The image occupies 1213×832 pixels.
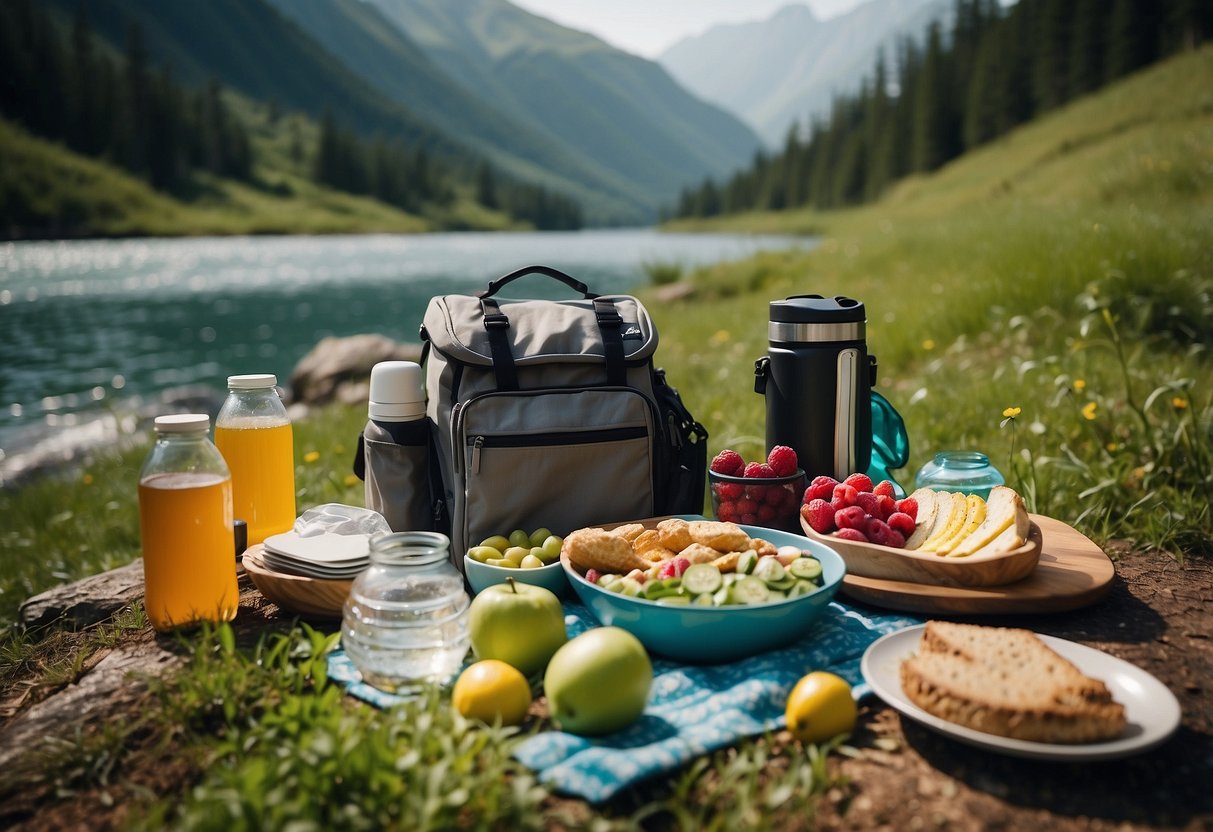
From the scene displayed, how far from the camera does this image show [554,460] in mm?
3258

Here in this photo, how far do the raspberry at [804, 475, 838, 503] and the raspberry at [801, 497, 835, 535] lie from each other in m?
0.11

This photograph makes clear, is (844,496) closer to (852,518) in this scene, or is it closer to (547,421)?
(852,518)

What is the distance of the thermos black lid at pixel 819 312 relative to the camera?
3.42 metres

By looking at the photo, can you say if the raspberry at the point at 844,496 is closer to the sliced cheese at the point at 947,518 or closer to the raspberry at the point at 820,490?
the raspberry at the point at 820,490

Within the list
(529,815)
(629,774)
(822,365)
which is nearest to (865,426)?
(822,365)

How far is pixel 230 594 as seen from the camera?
2.78 m

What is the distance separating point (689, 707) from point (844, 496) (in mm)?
1051

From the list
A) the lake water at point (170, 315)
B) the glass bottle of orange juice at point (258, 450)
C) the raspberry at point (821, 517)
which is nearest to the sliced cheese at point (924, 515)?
the raspberry at point (821, 517)

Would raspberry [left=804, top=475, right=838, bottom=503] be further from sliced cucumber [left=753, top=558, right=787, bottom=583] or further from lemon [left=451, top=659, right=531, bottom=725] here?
lemon [left=451, top=659, right=531, bottom=725]

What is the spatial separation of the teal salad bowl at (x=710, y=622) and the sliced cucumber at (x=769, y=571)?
0.35 feet

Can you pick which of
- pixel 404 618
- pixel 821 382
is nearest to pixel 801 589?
pixel 404 618

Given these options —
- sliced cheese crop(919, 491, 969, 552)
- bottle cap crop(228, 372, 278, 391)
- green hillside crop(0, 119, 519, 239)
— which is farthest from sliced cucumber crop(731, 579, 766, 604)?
green hillside crop(0, 119, 519, 239)

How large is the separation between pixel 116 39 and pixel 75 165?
300 feet

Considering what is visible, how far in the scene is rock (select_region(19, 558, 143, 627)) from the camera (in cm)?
349
